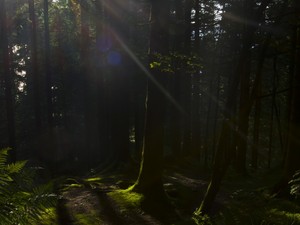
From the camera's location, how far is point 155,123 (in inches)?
434

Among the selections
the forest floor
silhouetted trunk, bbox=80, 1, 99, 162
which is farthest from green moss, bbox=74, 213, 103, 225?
silhouetted trunk, bbox=80, 1, 99, 162

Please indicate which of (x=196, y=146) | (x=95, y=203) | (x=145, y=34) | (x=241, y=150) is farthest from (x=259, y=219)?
(x=145, y=34)

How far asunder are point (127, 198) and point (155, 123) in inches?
90.1

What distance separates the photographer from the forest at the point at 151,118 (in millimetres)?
8062

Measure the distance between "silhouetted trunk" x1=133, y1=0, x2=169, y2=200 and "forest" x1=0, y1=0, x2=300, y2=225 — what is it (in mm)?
29

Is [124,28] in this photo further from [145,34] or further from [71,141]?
[71,141]

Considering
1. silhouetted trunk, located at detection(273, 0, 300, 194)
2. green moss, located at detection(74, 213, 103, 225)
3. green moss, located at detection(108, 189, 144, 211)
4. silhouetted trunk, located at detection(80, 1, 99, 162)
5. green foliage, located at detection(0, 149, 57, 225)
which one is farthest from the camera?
silhouetted trunk, located at detection(80, 1, 99, 162)

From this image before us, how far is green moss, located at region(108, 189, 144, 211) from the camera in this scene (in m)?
10.6

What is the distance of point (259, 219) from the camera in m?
4.98

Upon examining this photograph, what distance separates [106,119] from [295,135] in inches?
1031

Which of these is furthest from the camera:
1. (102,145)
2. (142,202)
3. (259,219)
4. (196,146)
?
(102,145)

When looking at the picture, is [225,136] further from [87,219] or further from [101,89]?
[101,89]

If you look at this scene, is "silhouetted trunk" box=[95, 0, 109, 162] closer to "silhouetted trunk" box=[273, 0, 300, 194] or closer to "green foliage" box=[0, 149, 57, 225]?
"silhouetted trunk" box=[273, 0, 300, 194]

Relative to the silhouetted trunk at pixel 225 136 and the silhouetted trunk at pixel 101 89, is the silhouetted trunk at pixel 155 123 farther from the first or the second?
the silhouetted trunk at pixel 101 89
